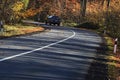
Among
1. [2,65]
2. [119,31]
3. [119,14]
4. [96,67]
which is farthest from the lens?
[119,14]

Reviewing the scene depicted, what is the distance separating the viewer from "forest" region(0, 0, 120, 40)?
4078cm

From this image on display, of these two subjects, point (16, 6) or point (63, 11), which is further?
point (63, 11)

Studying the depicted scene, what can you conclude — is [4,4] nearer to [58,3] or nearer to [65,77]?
[65,77]

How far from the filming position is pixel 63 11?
82812 millimetres

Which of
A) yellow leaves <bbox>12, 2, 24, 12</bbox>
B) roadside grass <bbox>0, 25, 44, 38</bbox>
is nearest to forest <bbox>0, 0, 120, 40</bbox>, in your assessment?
yellow leaves <bbox>12, 2, 24, 12</bbox>

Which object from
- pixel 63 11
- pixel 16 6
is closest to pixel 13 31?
pixel 16 6

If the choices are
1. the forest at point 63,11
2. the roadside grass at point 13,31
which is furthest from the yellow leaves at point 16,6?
the roadside grass at point 13,31

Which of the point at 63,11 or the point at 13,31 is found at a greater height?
the point at 13,31

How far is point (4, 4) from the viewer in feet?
129

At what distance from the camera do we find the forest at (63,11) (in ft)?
134

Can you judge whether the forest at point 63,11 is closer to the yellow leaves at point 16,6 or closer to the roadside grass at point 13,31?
the yellow leaves at point 16,6

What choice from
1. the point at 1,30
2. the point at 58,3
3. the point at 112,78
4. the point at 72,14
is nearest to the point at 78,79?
the point at 112,78

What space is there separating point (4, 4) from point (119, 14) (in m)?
10.4

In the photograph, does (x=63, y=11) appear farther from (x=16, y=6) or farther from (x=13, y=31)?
(x=13, y=31)
